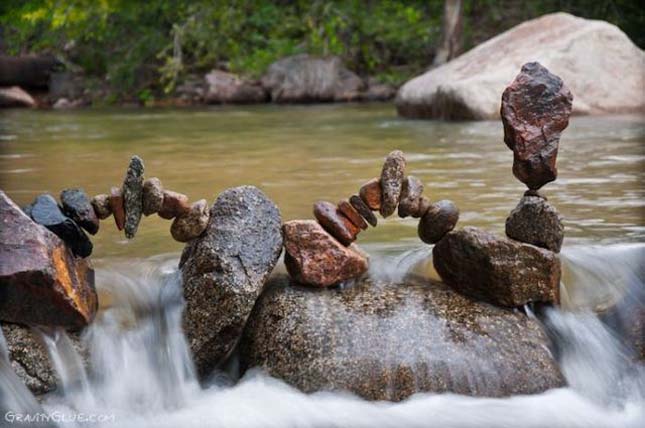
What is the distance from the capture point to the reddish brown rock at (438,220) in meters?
3.97

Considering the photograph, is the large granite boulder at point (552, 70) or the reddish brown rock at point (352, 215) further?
the large granite boulder at point (552, 70)

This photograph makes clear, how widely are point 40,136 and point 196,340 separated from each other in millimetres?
7175

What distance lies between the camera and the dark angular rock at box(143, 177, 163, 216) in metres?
3.79

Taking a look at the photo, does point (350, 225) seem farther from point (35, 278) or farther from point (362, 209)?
point (35, 278)

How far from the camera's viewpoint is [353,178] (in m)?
6.52

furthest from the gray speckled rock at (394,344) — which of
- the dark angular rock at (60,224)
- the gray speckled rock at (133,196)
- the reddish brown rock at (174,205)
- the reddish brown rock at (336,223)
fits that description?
the dark angular rock at (60,224)

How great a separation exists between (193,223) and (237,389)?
69 cm

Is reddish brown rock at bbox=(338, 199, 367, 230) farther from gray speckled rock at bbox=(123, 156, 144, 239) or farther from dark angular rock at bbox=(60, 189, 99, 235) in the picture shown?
dark angular rock at bbox=(60, 189, 99, 235)

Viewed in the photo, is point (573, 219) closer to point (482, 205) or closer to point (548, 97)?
point (482, 205)

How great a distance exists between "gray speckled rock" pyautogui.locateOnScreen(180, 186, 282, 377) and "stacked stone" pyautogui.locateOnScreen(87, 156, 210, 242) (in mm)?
61

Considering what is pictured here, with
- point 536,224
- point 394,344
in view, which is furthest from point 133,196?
point 536,224

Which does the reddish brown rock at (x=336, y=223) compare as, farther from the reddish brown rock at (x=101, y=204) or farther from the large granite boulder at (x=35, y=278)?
the large granite boulder at (x=35, y=278)

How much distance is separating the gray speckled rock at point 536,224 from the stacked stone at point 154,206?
1.26 metres

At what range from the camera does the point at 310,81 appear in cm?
1572
